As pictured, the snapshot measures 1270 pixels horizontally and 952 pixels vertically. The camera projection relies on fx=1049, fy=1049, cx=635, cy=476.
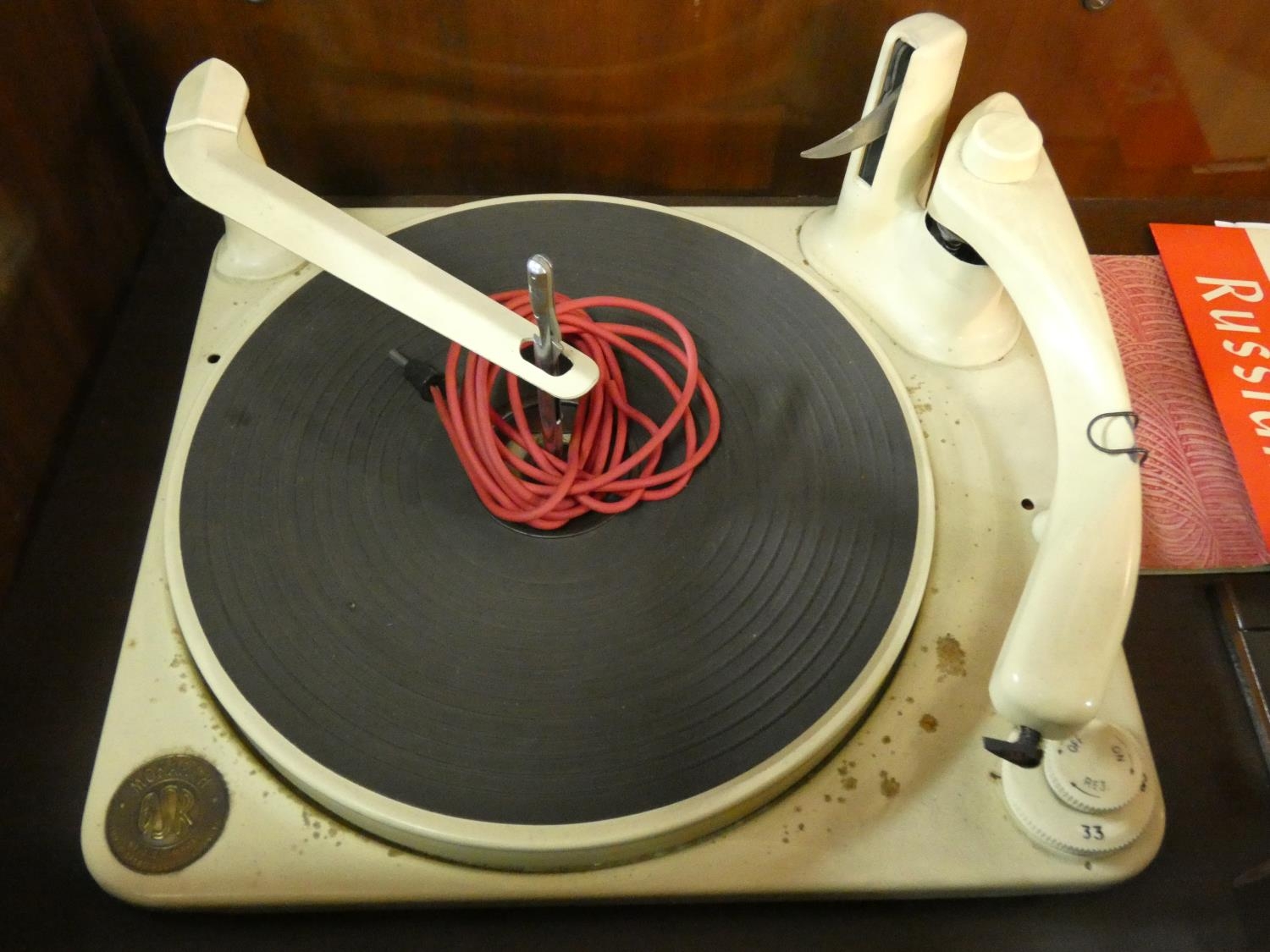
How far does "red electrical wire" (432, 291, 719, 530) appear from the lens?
67cm

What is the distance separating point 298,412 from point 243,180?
0.15m

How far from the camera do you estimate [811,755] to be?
1.88 feet

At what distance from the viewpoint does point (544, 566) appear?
0.65 metres

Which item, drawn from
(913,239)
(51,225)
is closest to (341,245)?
(51,225)

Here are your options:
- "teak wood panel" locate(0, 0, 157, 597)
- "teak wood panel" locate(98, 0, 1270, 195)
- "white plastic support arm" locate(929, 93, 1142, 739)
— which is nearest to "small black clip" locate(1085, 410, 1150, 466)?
"white plastic support arm" locate(929, 93, 1142, 739)

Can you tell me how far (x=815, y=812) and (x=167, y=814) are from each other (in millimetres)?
362

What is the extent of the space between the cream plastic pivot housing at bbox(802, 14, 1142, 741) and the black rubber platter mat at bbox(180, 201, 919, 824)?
7 cm

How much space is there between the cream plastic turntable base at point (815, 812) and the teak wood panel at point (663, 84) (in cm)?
37

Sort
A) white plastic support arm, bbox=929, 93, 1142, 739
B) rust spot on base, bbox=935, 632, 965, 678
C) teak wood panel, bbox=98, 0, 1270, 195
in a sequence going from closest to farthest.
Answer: white plastic support arm, bbox=929, 93, 1142, 739
rust spot on base, bbox=935, 632, 965, 678
teak wood panel, bbox=98, 0, 1270, 195

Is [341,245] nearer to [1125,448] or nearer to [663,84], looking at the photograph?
[663,84]

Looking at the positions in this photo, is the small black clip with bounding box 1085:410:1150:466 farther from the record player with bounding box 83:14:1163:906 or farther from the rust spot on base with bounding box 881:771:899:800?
the rust spot on base with bounding box 881:771:899:800

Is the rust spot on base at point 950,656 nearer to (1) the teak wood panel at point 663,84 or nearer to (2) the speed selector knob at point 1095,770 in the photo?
(2) the speed selector knob at point 1095,770

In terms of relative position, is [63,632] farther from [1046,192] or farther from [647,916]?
[1046,192]

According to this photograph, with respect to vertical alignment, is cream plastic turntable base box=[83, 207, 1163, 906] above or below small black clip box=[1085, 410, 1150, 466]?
below
